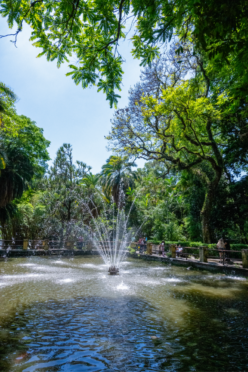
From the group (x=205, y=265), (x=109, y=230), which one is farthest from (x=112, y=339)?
(x=109, y=230)

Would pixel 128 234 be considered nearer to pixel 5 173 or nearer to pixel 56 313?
pixel 5 173

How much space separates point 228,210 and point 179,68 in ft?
40.1

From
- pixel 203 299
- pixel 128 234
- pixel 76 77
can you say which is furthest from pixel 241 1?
pixel 128 234

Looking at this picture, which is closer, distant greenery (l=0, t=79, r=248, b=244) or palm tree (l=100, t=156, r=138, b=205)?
distant greenery (l=0, t=79, r=248, b=244)

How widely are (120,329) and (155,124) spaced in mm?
14674

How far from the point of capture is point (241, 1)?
2949 mm

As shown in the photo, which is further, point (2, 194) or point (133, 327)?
point (2, 194)

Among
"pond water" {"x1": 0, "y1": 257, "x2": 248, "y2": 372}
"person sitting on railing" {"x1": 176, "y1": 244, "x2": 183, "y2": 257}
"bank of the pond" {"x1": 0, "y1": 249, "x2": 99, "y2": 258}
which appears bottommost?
"pond water" {"x1": 0, "y1": 257, "x2": 248, "y2": 372}

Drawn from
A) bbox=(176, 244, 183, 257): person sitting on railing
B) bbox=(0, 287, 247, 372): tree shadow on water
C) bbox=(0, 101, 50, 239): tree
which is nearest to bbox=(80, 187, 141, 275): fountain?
bbox=(176, 244, 183, 257): person sitting on railing

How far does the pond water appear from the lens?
3.17m

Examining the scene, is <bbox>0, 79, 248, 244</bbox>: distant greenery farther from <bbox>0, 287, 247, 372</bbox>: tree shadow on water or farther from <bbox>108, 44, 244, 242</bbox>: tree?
<bbox>0, 287, 247, 372</bbox>: tree shadow on water

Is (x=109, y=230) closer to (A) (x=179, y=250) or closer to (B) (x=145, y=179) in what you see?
(B) (x=145, y=179)

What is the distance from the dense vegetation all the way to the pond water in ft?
14.2

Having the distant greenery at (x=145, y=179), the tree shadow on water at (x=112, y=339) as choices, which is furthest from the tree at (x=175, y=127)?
the tree shadow on water at (x=112, y=339)
